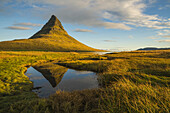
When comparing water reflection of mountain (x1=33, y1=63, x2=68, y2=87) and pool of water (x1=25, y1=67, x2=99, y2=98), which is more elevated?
water reflection of mountain (x1=33, y1=63, x2=68, y2=87)

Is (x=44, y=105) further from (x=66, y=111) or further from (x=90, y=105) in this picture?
(x=90, y=105)

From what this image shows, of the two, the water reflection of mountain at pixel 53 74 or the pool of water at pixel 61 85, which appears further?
the water reflection of mountain at pixel 53 74

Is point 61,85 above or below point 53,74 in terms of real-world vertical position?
below

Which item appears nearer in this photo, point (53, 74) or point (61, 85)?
point (61, 85)

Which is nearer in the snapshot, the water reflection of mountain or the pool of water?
the pool of water

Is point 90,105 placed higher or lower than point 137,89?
lower

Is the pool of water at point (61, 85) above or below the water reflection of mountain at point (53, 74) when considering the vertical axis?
below

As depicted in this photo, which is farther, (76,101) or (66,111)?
(76,101)

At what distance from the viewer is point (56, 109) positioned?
22.4ft

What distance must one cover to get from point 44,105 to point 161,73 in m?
14.3

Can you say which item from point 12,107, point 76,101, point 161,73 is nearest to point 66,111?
point 76,101

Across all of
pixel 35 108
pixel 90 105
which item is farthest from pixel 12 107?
pixel 90 105

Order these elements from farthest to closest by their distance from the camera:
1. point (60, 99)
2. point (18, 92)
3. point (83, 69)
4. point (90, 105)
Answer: point (83, 69) < point (18, 92) < point (60, 99) < point (90, 105)

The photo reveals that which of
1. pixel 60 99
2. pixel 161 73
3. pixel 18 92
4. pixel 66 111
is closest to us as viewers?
pixel 66 111
